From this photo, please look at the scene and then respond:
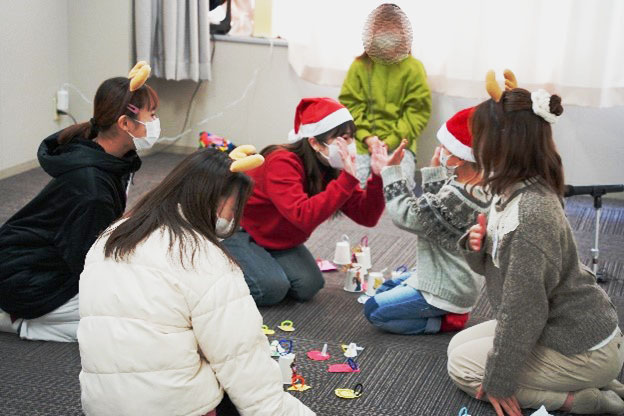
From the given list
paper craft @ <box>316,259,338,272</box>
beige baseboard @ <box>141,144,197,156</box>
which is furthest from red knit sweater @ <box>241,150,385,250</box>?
beige baseboard @ <box>141,144,197,156</box>

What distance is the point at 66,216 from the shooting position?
258cm

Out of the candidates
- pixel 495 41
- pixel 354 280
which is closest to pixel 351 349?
pixel 354 280

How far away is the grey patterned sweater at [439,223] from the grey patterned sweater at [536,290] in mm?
334

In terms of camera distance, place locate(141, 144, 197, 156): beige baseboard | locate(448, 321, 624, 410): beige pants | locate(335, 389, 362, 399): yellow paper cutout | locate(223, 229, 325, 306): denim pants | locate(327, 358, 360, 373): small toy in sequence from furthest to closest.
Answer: locate(141, 144, 197, 156): beige baseboard → locate(223, 229, 325, 306): denim pants → locate(327, 358, 360, 373): small toy → locate(335, 389, 362, 399): yellow paper cutout → locate(448, 321, 624, 410): beige pants

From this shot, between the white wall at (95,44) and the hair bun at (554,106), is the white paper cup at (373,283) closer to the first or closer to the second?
the hair bun at (554,106)

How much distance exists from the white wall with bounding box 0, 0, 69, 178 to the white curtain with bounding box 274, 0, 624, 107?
1.26 m

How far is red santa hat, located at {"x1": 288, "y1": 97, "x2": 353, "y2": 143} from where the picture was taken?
2.88 metres

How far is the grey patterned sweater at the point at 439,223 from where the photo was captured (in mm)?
2590

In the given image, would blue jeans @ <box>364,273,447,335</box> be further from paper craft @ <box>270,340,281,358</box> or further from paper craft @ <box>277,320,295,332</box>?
paper craft @ <box>270,340,281,358</box>

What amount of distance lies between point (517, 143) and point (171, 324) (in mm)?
913

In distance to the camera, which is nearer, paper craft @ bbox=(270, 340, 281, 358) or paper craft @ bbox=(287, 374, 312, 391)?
paper craft @ bbox=(287, 374, 312, 391)

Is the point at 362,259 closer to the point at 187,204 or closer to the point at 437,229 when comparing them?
the point at 437,229

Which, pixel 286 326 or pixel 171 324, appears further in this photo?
pixel 286 326

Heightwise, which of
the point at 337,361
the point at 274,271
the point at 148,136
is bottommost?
the point at 337,361
